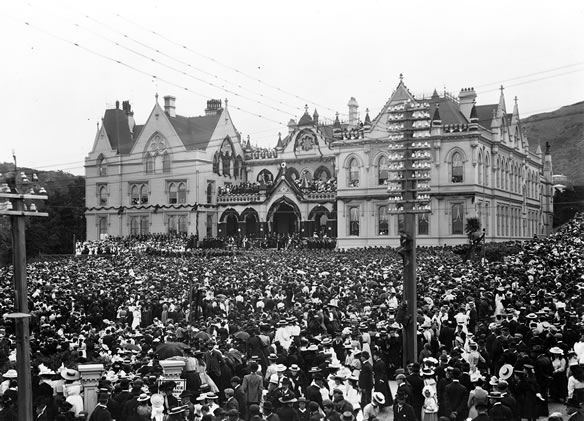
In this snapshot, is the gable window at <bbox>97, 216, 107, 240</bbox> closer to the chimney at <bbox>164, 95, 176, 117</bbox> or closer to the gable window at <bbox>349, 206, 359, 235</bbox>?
the chimney at <bbox>164, 95, 176, 117</bbox>

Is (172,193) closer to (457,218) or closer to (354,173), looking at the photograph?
(354,173)

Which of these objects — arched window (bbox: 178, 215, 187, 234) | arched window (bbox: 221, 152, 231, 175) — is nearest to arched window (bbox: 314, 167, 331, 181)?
arched window (bbox: 221, 152, 231, 175)

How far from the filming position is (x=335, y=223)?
58562 mm

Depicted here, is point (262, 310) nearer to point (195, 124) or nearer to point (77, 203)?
point (195, 124)

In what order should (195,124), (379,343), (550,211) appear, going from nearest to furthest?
1. (379,343)
2. (195,124)
3. (550,211)

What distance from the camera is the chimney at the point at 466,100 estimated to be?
2163 inches

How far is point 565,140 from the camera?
180 metres

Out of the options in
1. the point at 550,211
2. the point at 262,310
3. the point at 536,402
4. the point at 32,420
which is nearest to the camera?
the point at 32,420

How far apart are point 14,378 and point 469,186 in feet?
141

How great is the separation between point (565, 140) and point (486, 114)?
135 metres

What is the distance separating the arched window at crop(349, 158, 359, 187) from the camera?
55781 mm

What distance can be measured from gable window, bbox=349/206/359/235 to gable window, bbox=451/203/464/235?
8.83 meters

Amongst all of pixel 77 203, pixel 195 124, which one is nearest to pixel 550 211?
pixel 195 124

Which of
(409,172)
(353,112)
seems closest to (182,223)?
(353,112)
